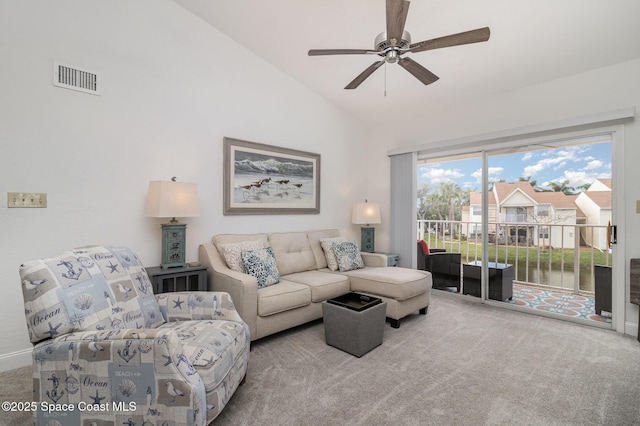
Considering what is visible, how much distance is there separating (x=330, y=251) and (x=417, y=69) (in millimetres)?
2199

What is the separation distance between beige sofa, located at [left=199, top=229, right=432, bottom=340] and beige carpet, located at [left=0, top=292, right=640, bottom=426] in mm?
222

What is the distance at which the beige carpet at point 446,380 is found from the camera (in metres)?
1.67

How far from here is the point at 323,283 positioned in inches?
119

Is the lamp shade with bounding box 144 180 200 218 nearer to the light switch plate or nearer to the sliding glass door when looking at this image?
the light switch plate

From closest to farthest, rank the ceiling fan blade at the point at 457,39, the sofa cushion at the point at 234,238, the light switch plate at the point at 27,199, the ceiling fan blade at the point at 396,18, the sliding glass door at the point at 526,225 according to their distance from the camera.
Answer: the ceiling fan blade at the point at 396,18, the ceiling fan blade at the point at 457,39, the light switch plate at the point at 27,199, the sofa cushion at the point at 234,238, the sliding glass door at the point at 526,225

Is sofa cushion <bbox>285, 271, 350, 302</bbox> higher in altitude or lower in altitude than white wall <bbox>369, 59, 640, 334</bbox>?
lower

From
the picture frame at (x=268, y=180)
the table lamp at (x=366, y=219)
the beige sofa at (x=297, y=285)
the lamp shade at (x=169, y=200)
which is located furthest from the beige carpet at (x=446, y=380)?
the table lamp at (x=366, y=219)

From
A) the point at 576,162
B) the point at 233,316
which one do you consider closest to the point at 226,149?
the point at 233,316

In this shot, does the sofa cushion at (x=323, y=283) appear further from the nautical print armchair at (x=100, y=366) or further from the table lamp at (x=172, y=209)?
the nautical print armchair at (x=100, y=366)

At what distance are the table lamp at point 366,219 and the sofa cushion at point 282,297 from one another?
1.78 m

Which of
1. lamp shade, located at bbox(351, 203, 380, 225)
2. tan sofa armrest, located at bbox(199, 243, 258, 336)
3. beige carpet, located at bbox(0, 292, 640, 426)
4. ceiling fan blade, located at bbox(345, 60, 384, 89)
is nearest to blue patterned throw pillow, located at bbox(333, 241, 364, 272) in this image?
lamp shade, located at bbox(351, 203, 380, 225)

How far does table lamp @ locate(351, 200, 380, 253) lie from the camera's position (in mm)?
4375

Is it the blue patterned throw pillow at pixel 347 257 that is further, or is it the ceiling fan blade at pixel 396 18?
the blue patterned throw pillow at pixel 347 257

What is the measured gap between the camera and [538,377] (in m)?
2.06
